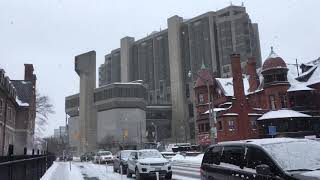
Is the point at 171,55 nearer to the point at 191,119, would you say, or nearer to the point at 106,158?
the point at 191,119

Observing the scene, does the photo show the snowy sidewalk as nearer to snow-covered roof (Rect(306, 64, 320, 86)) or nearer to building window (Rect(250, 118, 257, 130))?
building window (Rect(250, 118, 257, 130))

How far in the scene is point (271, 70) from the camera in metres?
66.8

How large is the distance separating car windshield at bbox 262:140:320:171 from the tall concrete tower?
527 ft

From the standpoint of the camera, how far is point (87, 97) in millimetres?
170000

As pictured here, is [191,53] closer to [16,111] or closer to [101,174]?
[16,111]

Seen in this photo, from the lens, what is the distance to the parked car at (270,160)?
8094 millimetres

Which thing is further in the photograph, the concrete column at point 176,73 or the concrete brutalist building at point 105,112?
the concrete column at point 176,73

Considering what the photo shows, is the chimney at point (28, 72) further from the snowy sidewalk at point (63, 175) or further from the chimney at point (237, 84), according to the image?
the snowy sidewalk at point (63, 175)

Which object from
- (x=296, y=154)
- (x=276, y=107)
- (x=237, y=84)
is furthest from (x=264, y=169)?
A: (x=237, y=84)

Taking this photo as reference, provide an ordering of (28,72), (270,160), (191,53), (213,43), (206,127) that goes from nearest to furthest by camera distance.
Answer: (270,160) < (206,127) < (28,72) < (213,43) < (191,53)

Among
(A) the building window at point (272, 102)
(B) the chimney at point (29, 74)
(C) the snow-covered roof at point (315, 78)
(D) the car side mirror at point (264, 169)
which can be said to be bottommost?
(D) the car side mirror at point (264, 169)

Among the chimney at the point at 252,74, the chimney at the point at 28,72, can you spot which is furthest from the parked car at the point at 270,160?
the chimney at the point at 28,72

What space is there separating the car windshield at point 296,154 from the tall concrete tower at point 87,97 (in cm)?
16051

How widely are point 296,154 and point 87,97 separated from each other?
539 feet
